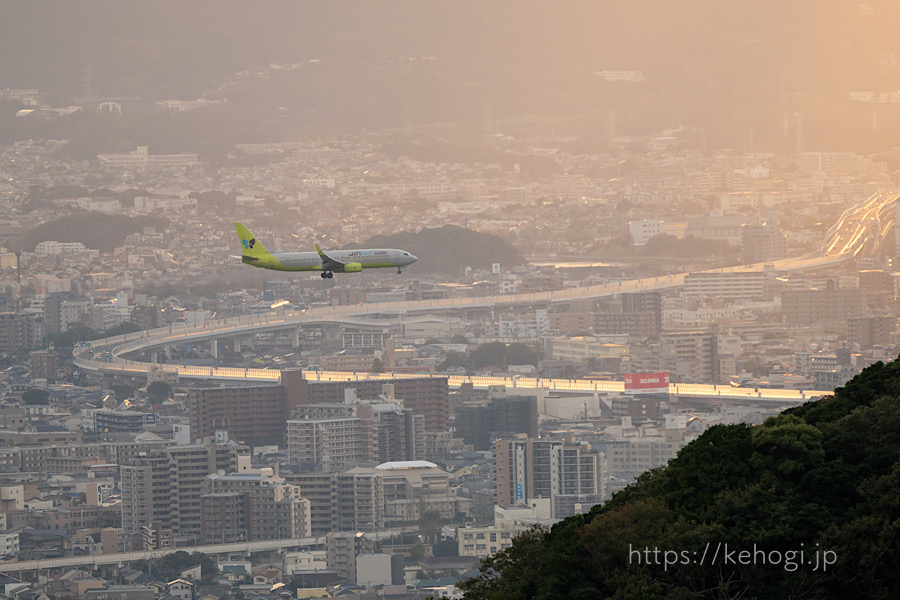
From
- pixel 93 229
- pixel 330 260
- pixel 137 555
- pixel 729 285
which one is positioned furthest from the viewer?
pixel 93 229

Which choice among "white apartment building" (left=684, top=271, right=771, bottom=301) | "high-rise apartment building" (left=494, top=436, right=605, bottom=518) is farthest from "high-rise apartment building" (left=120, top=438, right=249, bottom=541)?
"white apartment building" (left=684, top=271, right=771, bottom=301)

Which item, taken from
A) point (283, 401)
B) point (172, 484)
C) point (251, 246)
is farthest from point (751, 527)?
point (283, 401)

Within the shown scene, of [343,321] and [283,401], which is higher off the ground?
[343,321]

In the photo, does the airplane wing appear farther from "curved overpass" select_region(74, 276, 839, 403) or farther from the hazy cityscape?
"curved overpass" select_region(74, 276, 839, 403)

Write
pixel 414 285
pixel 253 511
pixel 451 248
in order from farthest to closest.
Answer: pixel 451 248, pixel 414 285, pixel 253 511

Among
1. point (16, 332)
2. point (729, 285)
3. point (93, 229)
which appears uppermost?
point (93, 229)

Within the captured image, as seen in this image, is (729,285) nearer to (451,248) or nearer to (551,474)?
(451,248)
